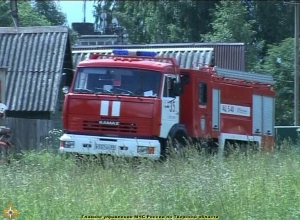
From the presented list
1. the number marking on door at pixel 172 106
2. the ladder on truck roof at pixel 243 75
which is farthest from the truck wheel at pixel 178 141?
the ladder on truck roof at pixel 243 75

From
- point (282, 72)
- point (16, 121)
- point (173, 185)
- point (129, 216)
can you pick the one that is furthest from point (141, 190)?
point (282, 72)

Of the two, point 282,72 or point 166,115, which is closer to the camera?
point 166,115

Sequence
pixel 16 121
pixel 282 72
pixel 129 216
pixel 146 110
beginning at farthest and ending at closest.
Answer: pixel 282 72, pixel 16 121, pixel 146 110, pixel 129 216

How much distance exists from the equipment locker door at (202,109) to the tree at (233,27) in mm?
24981

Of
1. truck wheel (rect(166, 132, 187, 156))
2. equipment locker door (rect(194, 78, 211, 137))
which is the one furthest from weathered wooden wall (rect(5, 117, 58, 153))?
truck wheel (rect(166, 132, 187, 156))

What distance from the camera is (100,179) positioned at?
1109 cm

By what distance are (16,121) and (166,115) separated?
6205 mm

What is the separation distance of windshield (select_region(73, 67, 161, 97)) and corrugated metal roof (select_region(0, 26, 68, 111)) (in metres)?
6.78

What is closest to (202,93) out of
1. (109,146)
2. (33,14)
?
(109,146)

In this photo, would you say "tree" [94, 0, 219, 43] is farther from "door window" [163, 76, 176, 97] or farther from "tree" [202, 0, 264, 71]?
"door window" [163, 76, 176, 97]

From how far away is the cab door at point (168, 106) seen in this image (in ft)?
57.0

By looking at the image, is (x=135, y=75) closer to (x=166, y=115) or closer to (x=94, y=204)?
(x=166, y=115)

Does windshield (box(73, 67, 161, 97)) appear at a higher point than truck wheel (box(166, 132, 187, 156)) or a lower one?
higher

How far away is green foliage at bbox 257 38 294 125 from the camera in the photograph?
134ft
